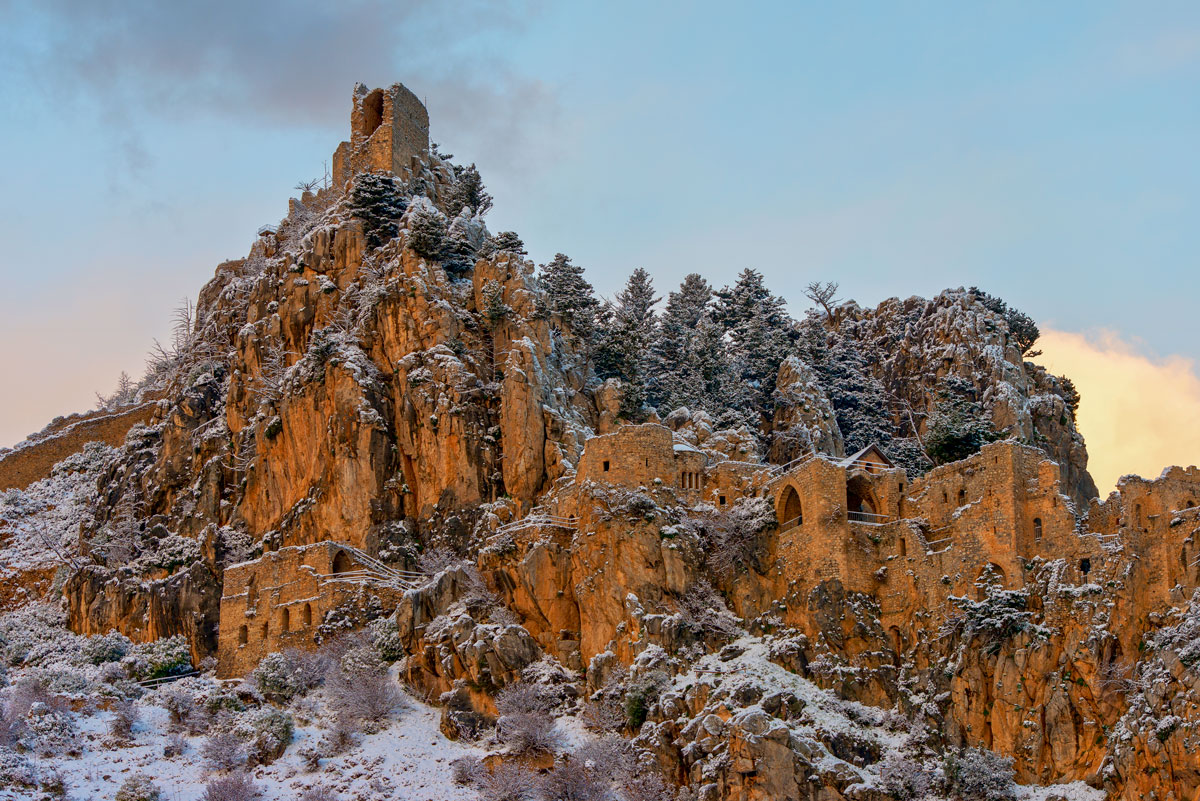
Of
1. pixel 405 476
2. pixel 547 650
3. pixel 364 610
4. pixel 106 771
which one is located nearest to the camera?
pixel 106 771

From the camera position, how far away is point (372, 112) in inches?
3561

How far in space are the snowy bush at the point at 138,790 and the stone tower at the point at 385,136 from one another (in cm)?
4241

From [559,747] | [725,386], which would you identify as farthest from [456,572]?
[725,386]

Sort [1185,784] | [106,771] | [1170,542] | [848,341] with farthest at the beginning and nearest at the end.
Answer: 1. [848,341]
2. [106,771]
3. [1170,542]
4. [1185,784]

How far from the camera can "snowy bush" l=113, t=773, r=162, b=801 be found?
168 feet

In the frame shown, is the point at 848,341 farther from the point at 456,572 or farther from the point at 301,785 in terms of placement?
the point at 301,785

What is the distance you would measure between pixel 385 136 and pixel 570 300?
19391 millimetres

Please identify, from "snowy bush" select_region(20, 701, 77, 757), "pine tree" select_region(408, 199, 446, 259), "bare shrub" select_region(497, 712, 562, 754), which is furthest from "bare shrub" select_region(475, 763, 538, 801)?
"pine tree" select_region(408, 199, 446, 259)

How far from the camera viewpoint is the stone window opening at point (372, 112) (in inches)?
3538

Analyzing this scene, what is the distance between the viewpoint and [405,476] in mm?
67000

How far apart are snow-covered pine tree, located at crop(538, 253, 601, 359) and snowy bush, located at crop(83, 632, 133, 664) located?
23.7m

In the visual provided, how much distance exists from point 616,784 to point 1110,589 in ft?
58.0

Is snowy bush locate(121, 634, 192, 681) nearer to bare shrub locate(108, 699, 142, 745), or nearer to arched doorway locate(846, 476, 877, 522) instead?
bare shrub locate(108, 699, 142, 745)

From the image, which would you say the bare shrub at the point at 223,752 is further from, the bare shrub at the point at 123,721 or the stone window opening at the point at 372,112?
the stone window opening at the point at 372,112
